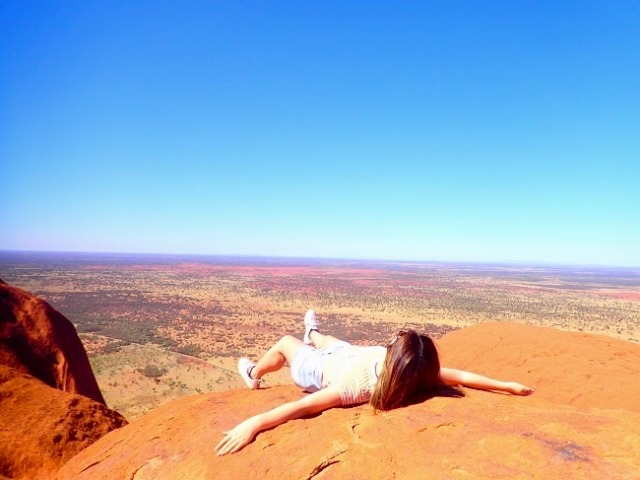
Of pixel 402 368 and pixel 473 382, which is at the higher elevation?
pixel 402 368

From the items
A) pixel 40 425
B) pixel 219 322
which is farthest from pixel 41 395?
A: pixel 219 322

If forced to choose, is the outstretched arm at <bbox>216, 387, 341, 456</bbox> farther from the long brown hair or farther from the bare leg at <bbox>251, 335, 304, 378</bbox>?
the bare leg at <bbox>251, 335, 304, 378</bbox>

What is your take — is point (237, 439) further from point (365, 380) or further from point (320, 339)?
point (320, 339)

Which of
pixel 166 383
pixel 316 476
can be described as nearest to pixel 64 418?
pixel 316 476

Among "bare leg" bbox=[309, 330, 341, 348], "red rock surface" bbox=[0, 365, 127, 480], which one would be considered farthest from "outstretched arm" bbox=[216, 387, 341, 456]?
"red rock surface" bbox=[0, 365, 127, 480]

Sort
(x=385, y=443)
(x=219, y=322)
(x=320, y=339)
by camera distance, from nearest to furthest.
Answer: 1. (x=385, y=443)
2. (x=320, y=339)
3. (x=219, y=322)

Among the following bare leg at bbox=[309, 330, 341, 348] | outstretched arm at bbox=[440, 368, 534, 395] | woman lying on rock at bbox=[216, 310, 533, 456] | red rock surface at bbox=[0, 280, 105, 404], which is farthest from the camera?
→ red rock surface at bbox=[0, 280, 105, 404]

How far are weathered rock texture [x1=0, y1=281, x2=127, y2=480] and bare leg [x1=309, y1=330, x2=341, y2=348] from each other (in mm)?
2634

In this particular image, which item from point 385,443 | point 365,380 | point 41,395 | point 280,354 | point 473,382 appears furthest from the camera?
point 41,395

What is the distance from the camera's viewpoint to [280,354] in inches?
146

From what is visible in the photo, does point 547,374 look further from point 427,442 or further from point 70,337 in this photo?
point 70,337

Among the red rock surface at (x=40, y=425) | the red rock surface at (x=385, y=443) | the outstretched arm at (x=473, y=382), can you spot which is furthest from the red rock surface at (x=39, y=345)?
the outstretched arm at (x=473, y=382)

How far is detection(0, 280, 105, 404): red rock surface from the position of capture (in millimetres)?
5779

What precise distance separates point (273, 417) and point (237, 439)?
0.87ft
